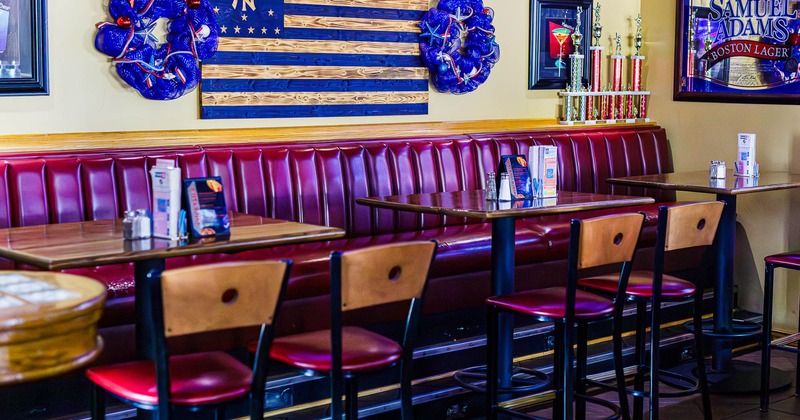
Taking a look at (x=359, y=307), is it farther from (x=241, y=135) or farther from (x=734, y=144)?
(x=734, y=144)

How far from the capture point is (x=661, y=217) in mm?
3852

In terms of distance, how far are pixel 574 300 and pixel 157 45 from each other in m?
2.52

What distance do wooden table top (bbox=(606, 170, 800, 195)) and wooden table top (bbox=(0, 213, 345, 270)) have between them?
232 centimetres

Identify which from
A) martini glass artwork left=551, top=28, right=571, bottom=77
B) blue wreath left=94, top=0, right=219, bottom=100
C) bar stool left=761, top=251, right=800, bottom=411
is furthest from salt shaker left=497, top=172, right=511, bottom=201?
martini glass artwork left=551, top=28, right=571, bottom=77

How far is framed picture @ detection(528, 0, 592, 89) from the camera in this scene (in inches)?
255

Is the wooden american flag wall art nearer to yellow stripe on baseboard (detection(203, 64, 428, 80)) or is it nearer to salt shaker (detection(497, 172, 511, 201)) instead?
yellow stripe on baseboard (detection(203, 64, 428, 80))

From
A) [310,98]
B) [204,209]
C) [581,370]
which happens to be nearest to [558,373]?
[581,370]

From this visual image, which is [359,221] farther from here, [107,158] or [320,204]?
[107,158]

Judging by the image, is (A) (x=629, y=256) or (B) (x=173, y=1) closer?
(A) (x=629, y=256)

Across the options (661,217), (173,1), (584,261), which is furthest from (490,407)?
(173,1)

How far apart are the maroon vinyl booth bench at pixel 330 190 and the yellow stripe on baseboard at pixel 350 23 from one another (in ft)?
2.13

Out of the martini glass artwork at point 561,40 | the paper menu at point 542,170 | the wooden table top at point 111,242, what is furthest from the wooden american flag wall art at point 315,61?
the wooden table top at point 111,242

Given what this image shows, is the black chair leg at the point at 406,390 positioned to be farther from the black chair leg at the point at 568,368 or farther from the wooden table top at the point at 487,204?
the wooden table top at the point at 487,204

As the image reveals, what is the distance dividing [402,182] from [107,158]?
168cm
